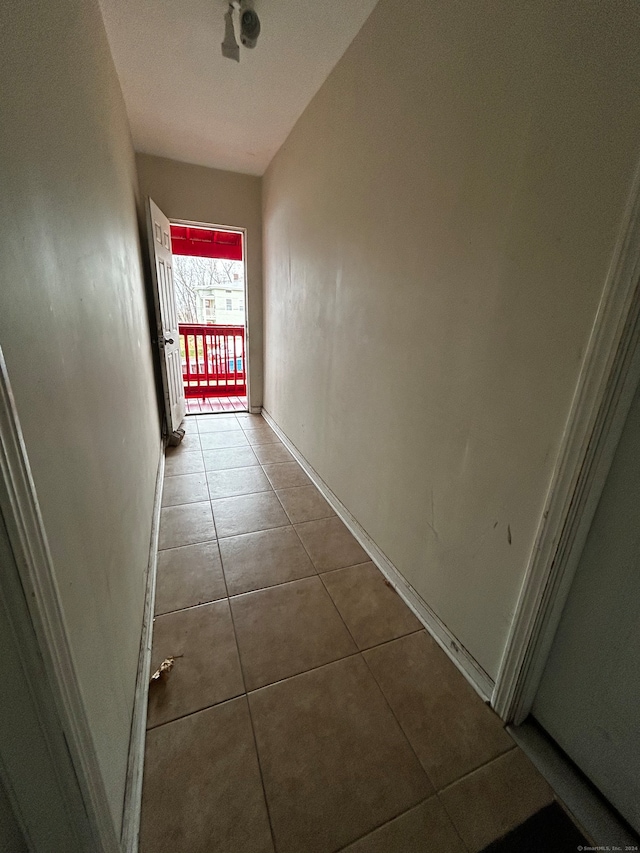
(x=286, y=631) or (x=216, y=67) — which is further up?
(x=216, y=67)

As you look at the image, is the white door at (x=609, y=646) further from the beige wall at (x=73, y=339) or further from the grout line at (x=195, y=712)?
the beige wall at (x=73, y=339)

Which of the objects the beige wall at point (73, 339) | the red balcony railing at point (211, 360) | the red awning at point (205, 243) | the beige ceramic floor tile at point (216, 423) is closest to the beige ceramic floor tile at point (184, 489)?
the beige wall at point (73, 339)

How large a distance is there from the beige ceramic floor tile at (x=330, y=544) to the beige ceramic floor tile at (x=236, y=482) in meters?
0.59

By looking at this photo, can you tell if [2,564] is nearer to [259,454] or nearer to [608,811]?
[608,811]

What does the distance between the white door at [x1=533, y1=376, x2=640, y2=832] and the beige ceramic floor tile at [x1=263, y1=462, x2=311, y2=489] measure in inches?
75.7

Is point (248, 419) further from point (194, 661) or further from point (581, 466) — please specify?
point (581, 466)

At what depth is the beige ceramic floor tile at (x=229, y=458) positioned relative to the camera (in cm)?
289

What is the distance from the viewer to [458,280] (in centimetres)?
118

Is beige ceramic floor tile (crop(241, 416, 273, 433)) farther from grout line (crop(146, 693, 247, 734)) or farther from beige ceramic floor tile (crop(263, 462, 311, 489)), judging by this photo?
grout line (crop(146, 693, 247, 734))

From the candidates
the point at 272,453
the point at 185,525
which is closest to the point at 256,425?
the point at 272,453

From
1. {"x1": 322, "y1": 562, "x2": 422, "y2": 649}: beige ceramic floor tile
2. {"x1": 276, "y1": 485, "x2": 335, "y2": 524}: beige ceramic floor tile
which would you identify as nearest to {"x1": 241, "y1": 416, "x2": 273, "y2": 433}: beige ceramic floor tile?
{"x1": 276, "y1": 485, "x2": 335, "y2": 524}: beige ceramic floor tile

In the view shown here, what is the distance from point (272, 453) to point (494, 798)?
2.61 m

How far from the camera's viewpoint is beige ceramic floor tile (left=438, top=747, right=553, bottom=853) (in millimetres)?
877

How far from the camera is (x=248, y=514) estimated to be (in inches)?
87.2
